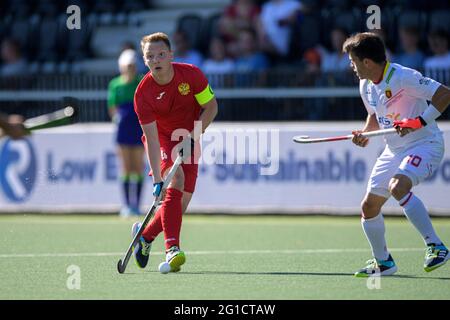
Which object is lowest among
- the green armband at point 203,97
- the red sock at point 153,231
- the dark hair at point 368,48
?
the red sock at point 153,231

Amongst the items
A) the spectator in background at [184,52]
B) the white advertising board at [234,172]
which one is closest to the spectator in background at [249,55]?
the spectator in background at [184,52]

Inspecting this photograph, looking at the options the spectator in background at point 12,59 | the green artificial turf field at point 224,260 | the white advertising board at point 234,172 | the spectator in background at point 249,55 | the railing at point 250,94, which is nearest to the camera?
the green artificial turf field at point 224,260

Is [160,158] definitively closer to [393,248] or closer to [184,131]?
[184,131]

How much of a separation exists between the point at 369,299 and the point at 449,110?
6.92 metres

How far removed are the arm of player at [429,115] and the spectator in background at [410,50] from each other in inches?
249

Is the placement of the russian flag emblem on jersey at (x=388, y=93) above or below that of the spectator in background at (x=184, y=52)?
below

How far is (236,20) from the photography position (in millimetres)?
16906

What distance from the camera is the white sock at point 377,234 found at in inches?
332

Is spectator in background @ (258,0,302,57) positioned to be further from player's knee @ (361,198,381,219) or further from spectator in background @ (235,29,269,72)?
player's knee @ (361,198,381,219)

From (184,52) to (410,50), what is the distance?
11.4ft

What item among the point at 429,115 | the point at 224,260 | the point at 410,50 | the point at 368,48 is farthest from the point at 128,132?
the point at 429,115

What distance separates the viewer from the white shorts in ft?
27.4

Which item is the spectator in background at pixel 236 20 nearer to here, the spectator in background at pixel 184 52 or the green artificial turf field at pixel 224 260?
the spectator in background at pixel 184 52

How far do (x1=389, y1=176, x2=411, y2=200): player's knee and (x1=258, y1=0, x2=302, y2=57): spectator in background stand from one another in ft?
26.8
